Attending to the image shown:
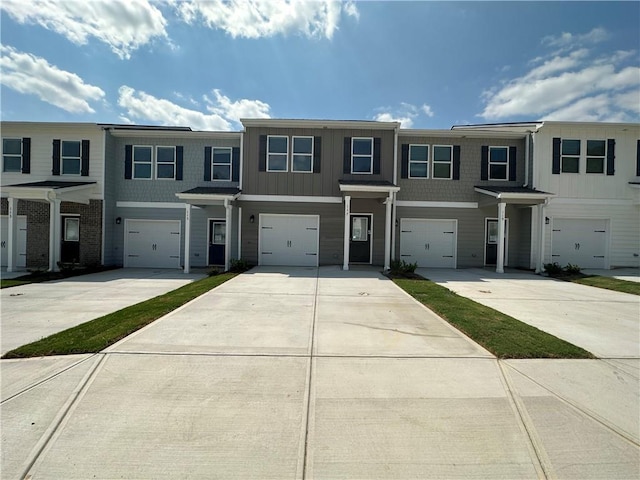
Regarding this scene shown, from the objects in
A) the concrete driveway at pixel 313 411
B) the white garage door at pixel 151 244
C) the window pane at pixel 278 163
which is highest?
the window pane at pixel 278 163

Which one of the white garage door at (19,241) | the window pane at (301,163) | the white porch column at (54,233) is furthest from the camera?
the window pane at (301,163)

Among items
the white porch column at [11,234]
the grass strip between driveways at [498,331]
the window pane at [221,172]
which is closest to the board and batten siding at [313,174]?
the window pane at [221,172]

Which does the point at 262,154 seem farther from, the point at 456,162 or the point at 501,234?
the point at 501,234

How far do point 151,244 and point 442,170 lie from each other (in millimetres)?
13082

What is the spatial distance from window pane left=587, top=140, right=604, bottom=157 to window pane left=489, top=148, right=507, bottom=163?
3383 millimetres

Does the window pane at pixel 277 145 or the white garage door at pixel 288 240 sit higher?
the window pane at pixel 277 145

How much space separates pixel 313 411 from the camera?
2.69 m

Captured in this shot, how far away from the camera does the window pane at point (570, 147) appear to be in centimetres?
1266

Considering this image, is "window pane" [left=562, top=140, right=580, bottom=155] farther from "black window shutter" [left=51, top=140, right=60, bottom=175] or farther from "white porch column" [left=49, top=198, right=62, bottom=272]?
"black window shutter" [left=51, top=140, right=60, bottom=175]

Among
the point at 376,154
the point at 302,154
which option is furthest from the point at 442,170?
the point at 302,154

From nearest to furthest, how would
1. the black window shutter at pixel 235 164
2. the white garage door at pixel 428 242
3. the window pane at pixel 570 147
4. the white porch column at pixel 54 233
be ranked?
the white porch column at pixel 54 233 < the window pane at pixel 570 147 < the black window shutter at pixel 235 164 < the white garage door at pixel 428 242

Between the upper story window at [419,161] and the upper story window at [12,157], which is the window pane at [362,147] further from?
the upper story window at [12,157]

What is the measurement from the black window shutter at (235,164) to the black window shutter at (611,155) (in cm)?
1568

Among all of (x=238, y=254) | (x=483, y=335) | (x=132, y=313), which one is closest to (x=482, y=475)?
(x=483, y=335)
